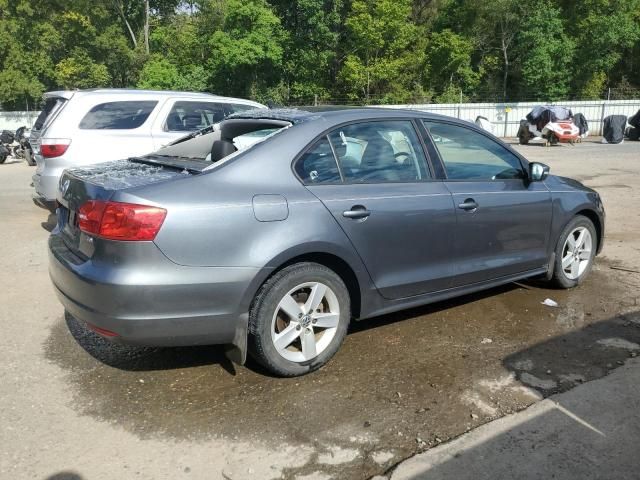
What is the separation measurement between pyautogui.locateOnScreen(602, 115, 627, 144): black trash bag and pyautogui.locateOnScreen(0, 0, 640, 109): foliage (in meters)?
13.7

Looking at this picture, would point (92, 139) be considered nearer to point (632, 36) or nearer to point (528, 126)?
point (528, 126)

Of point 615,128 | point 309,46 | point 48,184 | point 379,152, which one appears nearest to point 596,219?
point 379,152

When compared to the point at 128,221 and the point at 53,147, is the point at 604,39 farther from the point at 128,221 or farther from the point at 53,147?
the point at 128,221

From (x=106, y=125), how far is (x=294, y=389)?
5.25 metres

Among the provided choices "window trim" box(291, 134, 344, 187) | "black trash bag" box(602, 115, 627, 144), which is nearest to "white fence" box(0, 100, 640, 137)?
"black trash bag" box(602, 115, 627, 144)

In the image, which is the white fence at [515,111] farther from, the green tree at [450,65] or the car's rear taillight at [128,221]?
the car's rear taillight at [128,221]

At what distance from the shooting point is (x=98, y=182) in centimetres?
343

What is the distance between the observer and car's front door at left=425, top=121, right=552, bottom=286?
4.30 m

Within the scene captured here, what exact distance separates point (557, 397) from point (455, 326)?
1187 mm

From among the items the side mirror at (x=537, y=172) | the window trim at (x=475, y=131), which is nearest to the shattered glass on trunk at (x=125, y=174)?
the window trim at (x=475, y=131)

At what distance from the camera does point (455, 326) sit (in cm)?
453

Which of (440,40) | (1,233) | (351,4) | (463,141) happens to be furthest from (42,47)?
(463,141)

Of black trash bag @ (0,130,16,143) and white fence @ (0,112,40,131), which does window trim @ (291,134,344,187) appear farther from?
white fence @ (0,112,40,131)

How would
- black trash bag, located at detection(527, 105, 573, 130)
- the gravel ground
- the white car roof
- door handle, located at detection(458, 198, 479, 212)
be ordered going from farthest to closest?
black trash bag, located at detection(527, 105, 573, 130) < the white car roof < door handle, located at detection(458, 198, 479, 212) < the gravel ground
